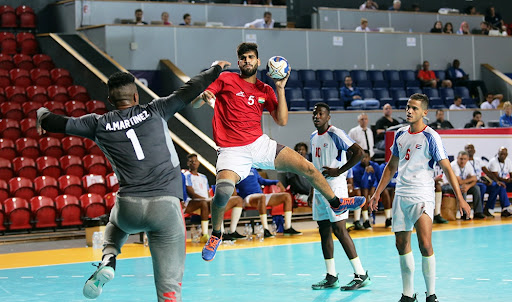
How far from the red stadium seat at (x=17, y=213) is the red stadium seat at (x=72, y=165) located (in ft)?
5.11

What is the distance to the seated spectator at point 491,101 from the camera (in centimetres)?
2178

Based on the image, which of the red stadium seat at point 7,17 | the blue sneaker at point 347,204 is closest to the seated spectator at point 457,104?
the red stadium seat at point 7,17

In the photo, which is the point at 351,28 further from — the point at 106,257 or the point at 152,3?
the point at 106,257

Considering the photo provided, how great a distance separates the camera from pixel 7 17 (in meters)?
21.1

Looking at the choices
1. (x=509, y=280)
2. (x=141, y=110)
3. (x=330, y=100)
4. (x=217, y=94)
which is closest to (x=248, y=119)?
(x=217, y=94)

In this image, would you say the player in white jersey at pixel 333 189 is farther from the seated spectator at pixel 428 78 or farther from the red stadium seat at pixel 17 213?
the seated spectator at pixel 428 78

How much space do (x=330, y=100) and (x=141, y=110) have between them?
14.9 m

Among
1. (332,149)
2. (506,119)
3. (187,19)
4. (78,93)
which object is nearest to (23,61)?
(78,93)

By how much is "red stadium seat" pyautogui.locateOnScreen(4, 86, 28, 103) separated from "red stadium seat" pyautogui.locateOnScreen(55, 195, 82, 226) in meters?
3.86

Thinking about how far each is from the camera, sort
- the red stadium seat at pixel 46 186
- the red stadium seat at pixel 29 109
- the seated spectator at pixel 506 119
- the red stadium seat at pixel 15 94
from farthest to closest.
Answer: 1. the seated spectator at pixel 506 119
2. the red stadium seat at pixel 15 94
3. the red stadium seat at pixel 29 109
4. the red stadium seat at pixel 46 186

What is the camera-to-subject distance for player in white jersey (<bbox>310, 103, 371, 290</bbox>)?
8.53m

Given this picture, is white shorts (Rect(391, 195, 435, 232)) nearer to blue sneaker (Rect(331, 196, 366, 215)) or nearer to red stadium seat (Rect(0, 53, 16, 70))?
blue sneaker (Rect(331, 196, 366, 215))

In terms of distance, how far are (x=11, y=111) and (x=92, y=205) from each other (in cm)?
371

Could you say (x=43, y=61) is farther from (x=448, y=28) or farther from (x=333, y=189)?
(x=448, y=28)
